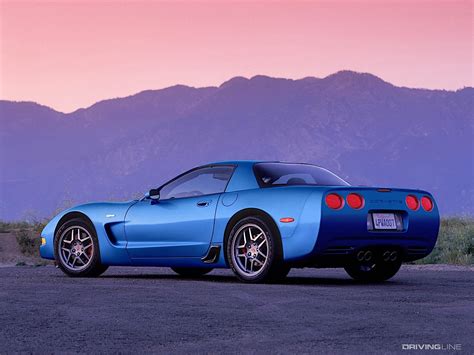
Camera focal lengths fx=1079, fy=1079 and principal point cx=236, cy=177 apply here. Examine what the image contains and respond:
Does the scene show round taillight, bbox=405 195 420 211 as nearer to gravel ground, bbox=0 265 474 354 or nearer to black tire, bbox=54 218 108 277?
gravel ground, bbox=0 265 474 354

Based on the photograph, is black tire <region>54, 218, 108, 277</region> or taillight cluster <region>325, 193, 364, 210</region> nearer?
taillight cluster <region>325, 193, 364, 210</region>

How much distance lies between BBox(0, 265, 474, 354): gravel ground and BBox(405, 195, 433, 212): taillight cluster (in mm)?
902

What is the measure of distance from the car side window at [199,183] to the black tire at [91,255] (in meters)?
1.05

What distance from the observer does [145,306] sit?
957 cm

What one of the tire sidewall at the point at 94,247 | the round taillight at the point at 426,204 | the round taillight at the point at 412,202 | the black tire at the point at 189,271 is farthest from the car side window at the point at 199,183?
the round taillight at the point at 426,204

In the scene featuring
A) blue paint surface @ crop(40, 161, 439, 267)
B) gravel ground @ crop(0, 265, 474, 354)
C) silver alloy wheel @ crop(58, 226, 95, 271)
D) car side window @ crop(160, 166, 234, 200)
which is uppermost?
car side window @ crop(160, 166, 234, 200)

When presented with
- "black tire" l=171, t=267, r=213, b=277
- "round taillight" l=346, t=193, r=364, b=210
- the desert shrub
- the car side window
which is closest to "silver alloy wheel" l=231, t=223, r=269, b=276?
the car side window

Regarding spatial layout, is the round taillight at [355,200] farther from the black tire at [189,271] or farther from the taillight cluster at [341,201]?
the black tire at [189,271]

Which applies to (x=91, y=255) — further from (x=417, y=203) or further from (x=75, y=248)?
(x=417, y=203)

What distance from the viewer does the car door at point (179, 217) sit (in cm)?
1253

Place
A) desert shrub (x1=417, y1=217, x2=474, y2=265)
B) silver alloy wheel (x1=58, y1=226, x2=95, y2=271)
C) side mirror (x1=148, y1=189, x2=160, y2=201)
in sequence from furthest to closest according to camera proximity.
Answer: desert shrub (x1=417, y1=217, x2=474, y2=265) → silver alloy wheel (x1=58, y1=226, x2=95, y2=271) → side mirror (x1=148, y1=189, x2=160, y2=201)

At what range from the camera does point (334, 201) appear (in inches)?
455

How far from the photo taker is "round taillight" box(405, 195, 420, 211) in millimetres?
12273

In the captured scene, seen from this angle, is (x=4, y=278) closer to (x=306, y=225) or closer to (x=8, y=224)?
(x=306, y=225)
